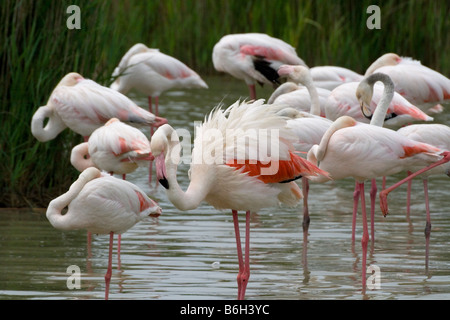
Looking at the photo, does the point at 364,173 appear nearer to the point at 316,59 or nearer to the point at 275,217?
the point at 275,217

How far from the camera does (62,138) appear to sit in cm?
850

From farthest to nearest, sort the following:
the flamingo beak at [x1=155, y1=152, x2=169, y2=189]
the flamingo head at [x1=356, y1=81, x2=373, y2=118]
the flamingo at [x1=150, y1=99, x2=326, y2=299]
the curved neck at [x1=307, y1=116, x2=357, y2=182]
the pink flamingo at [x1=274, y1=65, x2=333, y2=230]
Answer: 1. the pink flamingo at [x1=274, y1=65, x2=333, y2=230]
2. the flamingo head at [x1=356, y1=81, x2=373, y2=118]
3. the curved neck at [x1=307, y1=116, x2=357, y2=182]
4. the flamingo at [x1=150, y1=99, x2=326, y2=299]
5. the flamingo beak at [x1=155, y1=152, x2=169, y2=189]

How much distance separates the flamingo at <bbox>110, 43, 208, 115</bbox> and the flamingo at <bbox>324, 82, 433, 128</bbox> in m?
3.53

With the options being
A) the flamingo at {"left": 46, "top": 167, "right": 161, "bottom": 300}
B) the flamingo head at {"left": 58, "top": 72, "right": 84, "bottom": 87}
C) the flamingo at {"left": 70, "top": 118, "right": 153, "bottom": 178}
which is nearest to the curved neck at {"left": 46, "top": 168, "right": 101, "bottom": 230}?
the flamingo at {"left": 46, "top": 167, "right": 161, "bottom": 300}

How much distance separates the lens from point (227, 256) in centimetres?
683

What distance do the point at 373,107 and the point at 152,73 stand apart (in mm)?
4045

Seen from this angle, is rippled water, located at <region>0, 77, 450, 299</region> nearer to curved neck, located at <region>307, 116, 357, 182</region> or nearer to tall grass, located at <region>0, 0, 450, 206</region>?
tall grass, located at <region>0, 0, 450, 206</region>

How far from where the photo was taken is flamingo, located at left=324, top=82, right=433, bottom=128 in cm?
800

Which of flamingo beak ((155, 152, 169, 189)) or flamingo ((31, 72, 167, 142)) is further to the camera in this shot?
flamingo ((31, 72, 167, 142))

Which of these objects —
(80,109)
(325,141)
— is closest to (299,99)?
(80,109)

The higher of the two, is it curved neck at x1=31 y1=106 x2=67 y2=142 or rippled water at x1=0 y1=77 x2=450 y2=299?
curved neck at x1=31 y1=106 x2=67 y2=142

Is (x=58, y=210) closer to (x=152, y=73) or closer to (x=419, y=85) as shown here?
(x=419, y=85)

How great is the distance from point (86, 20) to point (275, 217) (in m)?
2.43
